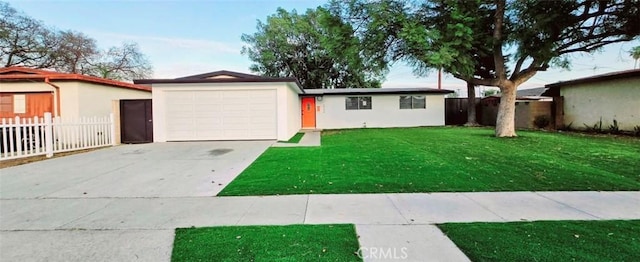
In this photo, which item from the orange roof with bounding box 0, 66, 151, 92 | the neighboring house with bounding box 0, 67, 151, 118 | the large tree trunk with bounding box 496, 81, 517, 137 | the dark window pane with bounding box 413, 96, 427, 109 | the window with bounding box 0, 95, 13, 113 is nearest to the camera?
the orange roof with bounding box 0, 66, 151, 92

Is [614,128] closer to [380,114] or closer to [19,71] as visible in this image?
[380,114]

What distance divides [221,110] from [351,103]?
9682 millimetres

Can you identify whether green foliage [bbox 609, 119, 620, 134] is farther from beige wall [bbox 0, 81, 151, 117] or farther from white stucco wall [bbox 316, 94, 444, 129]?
beige wall [bbox 0, 81, 151, 117]

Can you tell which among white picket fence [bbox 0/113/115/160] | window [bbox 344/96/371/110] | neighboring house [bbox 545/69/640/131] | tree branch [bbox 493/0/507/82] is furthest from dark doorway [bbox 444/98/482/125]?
white picket fence [bbox 0/113/115/160]

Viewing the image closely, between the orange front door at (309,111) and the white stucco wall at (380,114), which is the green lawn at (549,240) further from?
the orange front door at (309,111)

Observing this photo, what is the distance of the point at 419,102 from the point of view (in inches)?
821

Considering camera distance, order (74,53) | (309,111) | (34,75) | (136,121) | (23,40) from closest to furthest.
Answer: (34,75)
(136,121)
(309,111)
(23,40)
(74,53)

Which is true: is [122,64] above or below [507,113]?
above

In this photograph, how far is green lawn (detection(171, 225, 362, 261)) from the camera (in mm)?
2752

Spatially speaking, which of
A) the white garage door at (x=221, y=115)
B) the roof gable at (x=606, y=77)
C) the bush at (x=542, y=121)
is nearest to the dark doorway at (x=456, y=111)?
the bush at (x=542, y=121)

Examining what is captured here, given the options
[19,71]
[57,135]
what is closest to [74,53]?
[19,71]

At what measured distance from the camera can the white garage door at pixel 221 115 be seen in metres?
12.9

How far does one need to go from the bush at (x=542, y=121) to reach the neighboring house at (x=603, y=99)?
633 mm

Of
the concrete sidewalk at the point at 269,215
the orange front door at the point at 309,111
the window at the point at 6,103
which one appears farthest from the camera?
the orange front door at the point at 309,111
